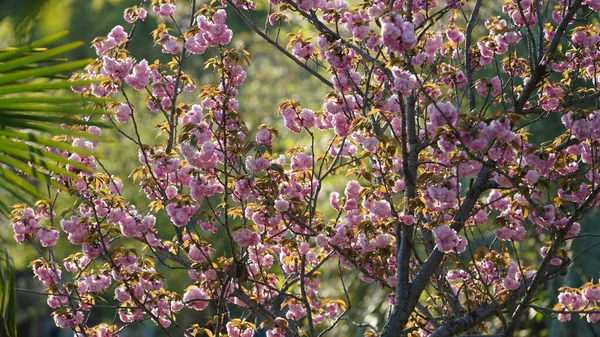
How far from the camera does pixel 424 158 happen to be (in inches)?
158

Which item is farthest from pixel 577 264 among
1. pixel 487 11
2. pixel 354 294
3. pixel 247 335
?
pixel 247 335

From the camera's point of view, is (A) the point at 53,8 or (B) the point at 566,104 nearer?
(A) the point at 53,8

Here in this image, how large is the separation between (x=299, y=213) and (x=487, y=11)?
Answer: 6.00 metres

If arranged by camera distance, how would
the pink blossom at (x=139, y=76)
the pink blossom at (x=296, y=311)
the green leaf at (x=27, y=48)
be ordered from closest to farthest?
the green leaf at (x=27, y=48)
the pink blossom at (x=139, y=76)
the pink blossom at (x=296, y=311)

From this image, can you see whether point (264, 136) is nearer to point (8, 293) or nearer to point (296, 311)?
point (296, 311)

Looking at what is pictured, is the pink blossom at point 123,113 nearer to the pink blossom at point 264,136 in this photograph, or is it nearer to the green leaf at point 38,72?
the pink blossom at point 264,136

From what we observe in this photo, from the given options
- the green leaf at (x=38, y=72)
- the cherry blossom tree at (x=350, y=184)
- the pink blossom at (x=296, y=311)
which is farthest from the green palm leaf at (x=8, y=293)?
the pink blossom at (x=296, y=311)

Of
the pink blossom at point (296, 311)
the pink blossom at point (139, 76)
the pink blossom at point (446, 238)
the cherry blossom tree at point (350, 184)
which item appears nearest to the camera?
the pink blossom at point (446, 238)

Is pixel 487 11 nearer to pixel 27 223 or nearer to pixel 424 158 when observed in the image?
pixel 424 158

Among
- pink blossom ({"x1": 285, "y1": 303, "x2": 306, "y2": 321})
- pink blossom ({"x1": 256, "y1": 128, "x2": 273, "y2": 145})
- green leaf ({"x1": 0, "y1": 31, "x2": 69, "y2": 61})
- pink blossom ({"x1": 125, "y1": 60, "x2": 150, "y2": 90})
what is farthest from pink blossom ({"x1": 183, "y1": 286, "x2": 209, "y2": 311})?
green leaf ({"x1": 0, "y1": 31, "x2": 69, "y2": 61})

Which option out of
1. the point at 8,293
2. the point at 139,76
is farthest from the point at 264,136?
the point at 8,293

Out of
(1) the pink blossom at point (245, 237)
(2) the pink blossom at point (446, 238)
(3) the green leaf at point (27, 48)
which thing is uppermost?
(2) the pink blossom at point (446, 238)

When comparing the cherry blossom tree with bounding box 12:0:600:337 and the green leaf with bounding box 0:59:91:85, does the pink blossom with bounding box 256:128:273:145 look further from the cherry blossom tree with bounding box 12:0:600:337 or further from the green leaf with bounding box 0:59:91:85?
the green leaf with bounding box 0:59:91:85

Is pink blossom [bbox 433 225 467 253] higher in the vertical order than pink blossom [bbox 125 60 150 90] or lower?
lower
